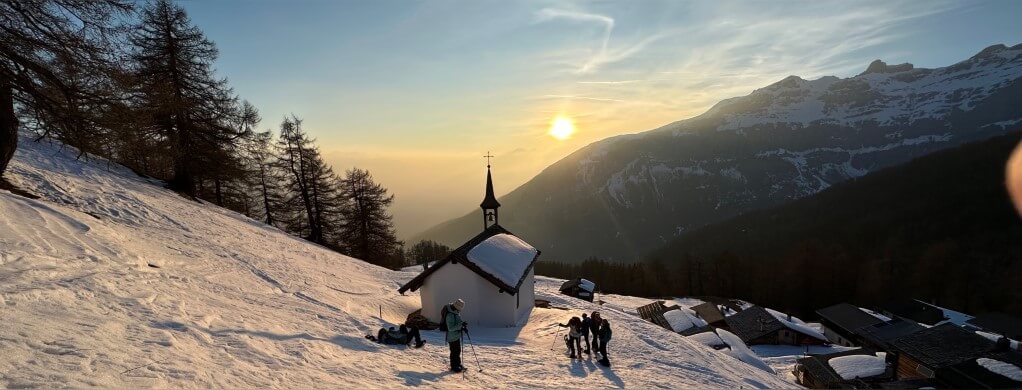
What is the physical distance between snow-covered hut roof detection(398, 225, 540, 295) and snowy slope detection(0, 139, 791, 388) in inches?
74.0

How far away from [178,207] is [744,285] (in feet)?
332

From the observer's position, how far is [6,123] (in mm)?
12633

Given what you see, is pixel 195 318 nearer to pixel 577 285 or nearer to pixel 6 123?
pixel 6 123

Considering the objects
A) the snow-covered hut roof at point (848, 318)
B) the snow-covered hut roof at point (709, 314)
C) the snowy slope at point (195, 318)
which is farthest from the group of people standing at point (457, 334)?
the snow-covered hut roof at point (848, 318)

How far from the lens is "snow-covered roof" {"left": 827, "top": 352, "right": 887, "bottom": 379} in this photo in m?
31.1

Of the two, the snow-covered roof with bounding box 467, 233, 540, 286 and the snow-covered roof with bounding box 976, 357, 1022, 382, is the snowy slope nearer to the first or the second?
the snow-covered roof with bounding box 467, 233, 540, 286

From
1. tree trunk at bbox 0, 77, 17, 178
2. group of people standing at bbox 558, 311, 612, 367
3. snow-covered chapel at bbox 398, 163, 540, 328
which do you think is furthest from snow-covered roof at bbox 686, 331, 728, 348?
tree trunk at bbox 0, 77, 17, 178

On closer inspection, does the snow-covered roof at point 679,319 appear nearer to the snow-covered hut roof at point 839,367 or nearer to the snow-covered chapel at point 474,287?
the snow-covered hut roof at point 839,367

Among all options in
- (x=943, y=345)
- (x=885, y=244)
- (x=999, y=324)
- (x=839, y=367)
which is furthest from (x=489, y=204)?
(x=885, y=244)

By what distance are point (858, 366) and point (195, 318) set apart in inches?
1562

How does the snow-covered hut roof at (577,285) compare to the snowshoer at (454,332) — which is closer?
the snowshoer at (454,332)

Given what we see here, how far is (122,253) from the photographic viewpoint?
1234cm

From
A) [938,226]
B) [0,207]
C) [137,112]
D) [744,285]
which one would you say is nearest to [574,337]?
[137,112]

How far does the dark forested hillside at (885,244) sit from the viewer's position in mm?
90375
